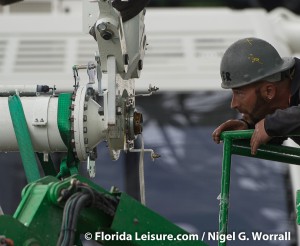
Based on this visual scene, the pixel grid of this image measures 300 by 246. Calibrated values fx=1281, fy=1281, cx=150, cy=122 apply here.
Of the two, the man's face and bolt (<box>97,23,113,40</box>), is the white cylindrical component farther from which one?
the man's face

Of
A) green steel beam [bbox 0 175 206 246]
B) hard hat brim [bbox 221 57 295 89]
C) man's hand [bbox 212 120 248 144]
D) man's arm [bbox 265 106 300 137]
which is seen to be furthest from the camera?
man's hand [bbox 212 120 248 144]

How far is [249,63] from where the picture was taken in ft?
20.3

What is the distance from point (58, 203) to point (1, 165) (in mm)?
5190

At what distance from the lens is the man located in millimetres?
6203

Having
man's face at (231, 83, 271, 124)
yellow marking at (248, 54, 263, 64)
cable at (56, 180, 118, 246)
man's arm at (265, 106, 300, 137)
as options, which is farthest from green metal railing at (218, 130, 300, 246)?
cable at (56, 180, 118, 246)

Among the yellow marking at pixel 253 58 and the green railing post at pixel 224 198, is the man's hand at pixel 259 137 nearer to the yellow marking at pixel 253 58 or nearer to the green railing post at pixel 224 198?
the green railing post at pixel 224 198

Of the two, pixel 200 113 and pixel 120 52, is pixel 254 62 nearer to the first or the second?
pixel 120 52

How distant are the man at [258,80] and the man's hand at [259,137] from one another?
182mm

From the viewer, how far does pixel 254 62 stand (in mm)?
6191

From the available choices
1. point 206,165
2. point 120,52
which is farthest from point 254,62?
point 206,165

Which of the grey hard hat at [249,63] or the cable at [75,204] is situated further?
the grey hard hat at [249,63]

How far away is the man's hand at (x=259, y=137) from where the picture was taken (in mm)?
5887

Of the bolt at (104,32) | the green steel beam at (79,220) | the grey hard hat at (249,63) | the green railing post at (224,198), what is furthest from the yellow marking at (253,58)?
the green steel beam at (79,220)

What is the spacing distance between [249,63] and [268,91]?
0.61ft
